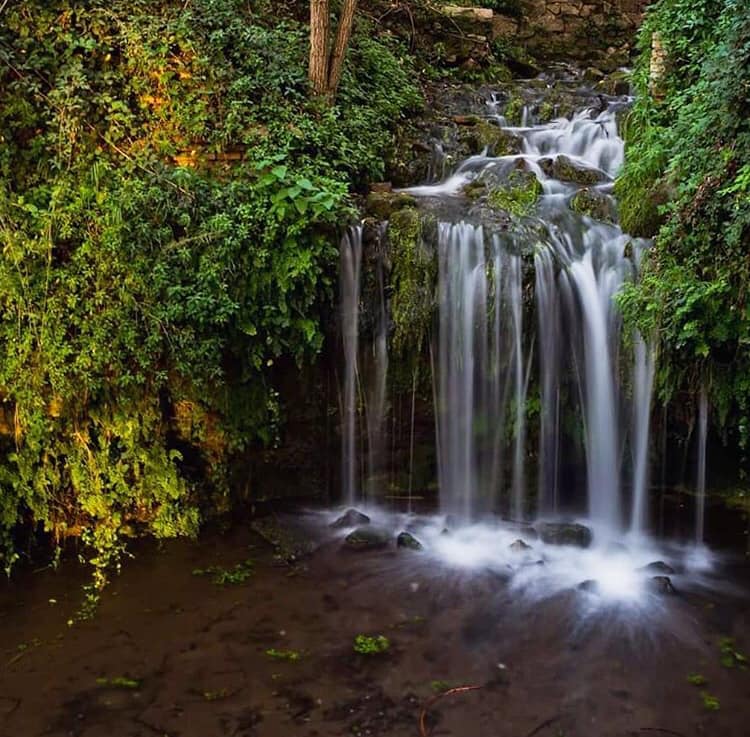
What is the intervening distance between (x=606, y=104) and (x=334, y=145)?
4.44m

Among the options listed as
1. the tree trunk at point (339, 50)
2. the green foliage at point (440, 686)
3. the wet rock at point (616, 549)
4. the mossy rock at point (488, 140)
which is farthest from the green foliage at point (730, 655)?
the tree trunk at point (339, 50)

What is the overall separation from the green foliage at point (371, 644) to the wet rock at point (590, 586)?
1.62 metres

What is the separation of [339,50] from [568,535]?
584 cm

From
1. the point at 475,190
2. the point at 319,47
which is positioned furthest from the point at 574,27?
the point at 475,190

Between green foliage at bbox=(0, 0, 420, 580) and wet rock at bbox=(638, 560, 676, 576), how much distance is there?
3.23m

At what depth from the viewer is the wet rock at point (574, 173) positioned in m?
7.84

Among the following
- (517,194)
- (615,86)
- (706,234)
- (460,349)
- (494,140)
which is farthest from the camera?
(615,86)

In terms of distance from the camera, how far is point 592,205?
7090 millimetres

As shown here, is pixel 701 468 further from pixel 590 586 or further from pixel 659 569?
pixel 590 586

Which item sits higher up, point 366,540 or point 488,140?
point 488,140

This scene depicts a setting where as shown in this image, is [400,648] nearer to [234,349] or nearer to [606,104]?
[234,349]

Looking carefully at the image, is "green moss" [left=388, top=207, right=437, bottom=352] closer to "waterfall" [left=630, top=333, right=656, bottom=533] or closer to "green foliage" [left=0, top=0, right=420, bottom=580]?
"green foliage" [left=0, top=0, right=420, bottom=580]

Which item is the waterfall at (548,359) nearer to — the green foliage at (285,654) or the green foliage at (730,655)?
the green foliage at (730,655)

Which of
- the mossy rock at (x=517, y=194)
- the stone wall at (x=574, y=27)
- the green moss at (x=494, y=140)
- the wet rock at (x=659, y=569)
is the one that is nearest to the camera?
the wet rock at (x=659, y=569)
